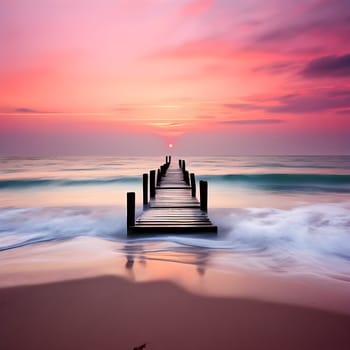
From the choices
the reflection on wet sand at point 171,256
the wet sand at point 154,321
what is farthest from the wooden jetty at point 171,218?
the wet sand at point 154,321

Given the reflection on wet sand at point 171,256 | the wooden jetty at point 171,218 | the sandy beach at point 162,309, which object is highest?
the wooden jetty at point 171,218

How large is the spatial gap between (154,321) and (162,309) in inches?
13.6

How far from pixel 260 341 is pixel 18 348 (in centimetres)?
235

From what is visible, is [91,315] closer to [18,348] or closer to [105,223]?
[18,348]

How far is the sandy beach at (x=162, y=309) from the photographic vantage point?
352cm

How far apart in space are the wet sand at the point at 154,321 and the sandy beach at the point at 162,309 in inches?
0.4

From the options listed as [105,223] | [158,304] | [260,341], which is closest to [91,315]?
[158,304]

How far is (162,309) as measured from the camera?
425 centimetres

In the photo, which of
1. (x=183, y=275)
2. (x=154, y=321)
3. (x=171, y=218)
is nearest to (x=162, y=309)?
(x=154, y=321)

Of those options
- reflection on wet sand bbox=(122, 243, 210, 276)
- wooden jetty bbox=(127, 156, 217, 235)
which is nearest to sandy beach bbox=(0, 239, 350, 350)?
reflection on wet sand bbox=(122, 243, 210, 276)

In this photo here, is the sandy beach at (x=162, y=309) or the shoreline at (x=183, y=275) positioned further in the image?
the shoreline at (x=183, y=275)

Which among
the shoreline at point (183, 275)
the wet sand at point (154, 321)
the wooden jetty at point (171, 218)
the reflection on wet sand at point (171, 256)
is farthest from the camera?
the wooden jetty at point (171, 218)

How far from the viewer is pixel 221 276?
5.45 m

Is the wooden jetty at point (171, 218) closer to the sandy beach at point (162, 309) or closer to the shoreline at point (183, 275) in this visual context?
the shoreline at point (183, 275)
